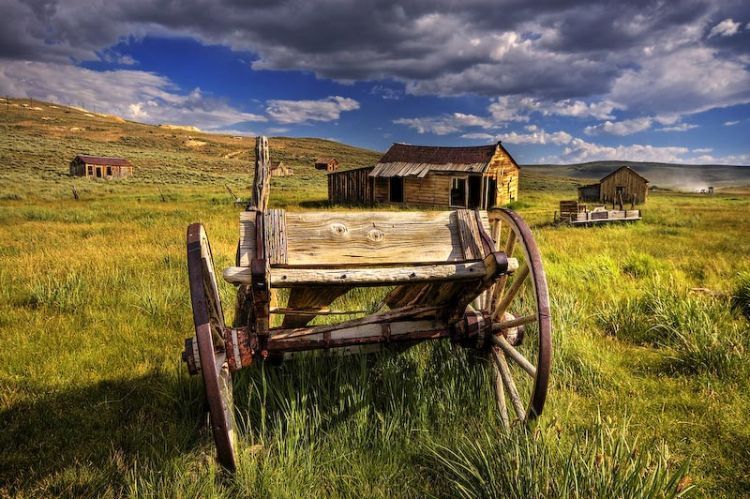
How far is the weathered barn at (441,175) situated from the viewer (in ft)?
77.6

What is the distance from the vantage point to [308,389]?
115 inches

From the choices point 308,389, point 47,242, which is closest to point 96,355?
point 308,389

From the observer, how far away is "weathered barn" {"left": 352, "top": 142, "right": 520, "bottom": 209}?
2366 centimetres

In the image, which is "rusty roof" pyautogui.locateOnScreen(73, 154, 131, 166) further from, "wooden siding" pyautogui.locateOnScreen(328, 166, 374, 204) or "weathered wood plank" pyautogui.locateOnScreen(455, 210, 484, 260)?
"weathered wood plank" pyautogui.locateOnScreen(455, 210, 484, 260)

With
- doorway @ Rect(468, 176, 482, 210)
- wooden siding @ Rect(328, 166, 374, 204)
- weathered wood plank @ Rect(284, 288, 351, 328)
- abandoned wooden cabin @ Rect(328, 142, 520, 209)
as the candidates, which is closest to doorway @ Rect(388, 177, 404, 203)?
abandoned wooden cabin @ Rect(328, 142, 520, 209)

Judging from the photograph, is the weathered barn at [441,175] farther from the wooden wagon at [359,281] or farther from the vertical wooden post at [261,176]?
the wooden wagon at [359,281]

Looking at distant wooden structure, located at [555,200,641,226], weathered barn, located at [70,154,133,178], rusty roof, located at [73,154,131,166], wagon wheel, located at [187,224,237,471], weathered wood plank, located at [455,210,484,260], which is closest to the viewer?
wagon wheel, located at [187,224,237,471]

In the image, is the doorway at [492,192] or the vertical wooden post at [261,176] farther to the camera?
the doorway at [492,192]

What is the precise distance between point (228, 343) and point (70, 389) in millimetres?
1817

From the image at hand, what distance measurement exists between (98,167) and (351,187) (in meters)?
34.6

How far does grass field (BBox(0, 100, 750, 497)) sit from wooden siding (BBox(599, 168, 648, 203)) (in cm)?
3871

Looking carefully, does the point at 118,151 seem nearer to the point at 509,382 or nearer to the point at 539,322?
the point at 509,382

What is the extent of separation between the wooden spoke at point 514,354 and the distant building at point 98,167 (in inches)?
2021

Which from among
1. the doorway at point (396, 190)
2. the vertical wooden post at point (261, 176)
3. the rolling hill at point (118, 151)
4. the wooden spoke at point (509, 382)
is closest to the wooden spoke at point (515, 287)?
the wooden spoke at point (509, 382)
